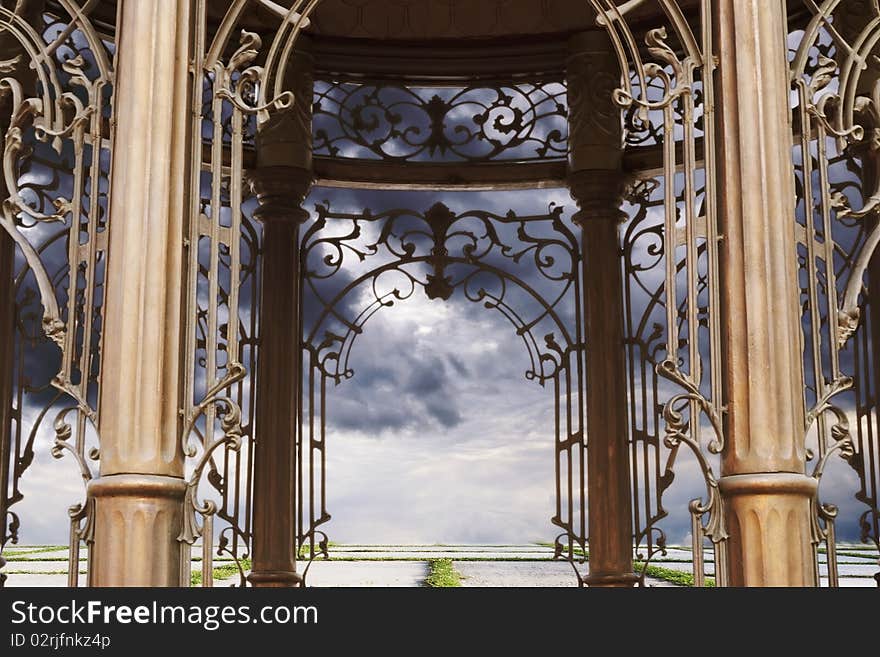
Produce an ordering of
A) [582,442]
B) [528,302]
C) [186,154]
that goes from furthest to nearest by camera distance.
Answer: [528,302] < [582,442] < [186,154]

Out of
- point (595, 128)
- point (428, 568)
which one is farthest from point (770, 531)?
point (428, 568)

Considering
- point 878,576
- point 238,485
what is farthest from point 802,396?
point 238,485

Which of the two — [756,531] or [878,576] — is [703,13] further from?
[878,576]

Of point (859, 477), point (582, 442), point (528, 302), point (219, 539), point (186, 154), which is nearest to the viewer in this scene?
point (186, 154)

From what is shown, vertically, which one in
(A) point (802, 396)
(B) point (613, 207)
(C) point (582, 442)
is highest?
(B) point (613, 207)

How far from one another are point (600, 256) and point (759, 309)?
16.7 ft

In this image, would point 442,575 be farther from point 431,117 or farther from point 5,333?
point 5,333

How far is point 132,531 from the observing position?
522cm

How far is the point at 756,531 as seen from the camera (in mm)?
5219

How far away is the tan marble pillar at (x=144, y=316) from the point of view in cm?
524

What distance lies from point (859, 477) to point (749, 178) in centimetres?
377

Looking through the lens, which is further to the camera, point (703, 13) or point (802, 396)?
point (703, 13)

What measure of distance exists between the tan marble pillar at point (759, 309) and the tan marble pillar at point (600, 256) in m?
4.67

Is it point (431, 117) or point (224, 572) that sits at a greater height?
point (431, 117)
